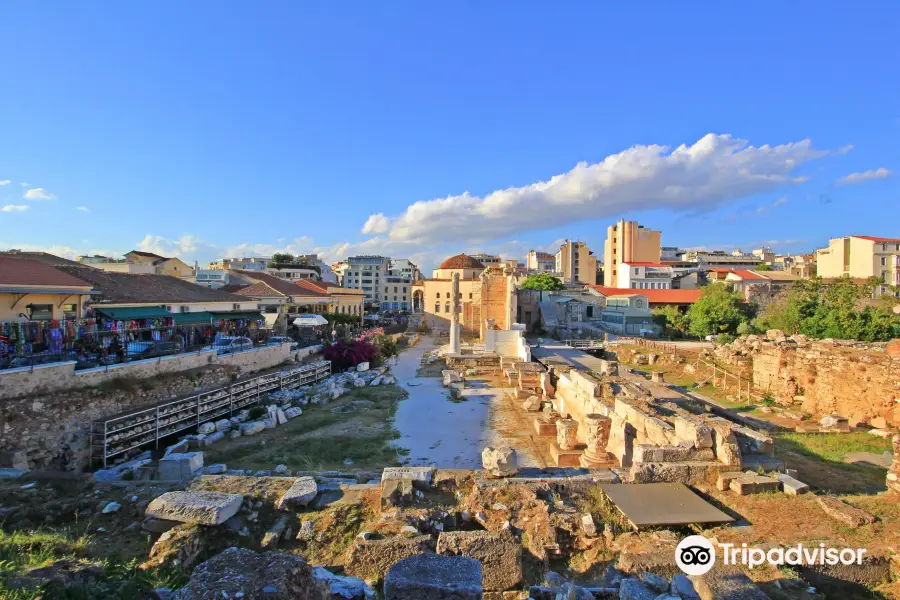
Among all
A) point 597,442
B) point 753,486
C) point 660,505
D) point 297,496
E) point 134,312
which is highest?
point 134,312

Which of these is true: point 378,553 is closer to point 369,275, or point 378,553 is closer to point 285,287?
point 285,287

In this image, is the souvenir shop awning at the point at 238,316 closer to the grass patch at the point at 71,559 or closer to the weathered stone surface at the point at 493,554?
the grass patch at the point at 71,559

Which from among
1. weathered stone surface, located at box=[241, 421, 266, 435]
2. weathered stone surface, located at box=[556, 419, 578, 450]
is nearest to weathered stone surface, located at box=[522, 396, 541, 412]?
weathered stone surface, located at box=[556, 419, 578, 450]

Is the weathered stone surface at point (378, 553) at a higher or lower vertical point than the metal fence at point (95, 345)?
lower

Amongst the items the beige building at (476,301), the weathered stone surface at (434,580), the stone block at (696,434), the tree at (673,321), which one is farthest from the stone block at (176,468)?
the tree at (673,321)

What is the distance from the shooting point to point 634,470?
6887mm

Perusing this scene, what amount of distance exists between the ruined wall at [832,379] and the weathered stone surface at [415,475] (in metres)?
13.1

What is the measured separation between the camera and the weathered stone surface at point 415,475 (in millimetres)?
6992

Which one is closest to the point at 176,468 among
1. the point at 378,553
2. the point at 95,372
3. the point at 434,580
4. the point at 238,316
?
the point at 378,553

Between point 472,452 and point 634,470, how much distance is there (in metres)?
4.73

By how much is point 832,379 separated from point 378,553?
50.9ft

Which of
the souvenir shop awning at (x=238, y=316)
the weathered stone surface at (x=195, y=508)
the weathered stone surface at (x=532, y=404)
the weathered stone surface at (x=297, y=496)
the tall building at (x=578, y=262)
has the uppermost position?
the tall building at (x=578, y=262)

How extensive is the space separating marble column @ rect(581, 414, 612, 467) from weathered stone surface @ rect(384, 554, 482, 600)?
257 inches

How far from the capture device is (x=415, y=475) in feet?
23.3
